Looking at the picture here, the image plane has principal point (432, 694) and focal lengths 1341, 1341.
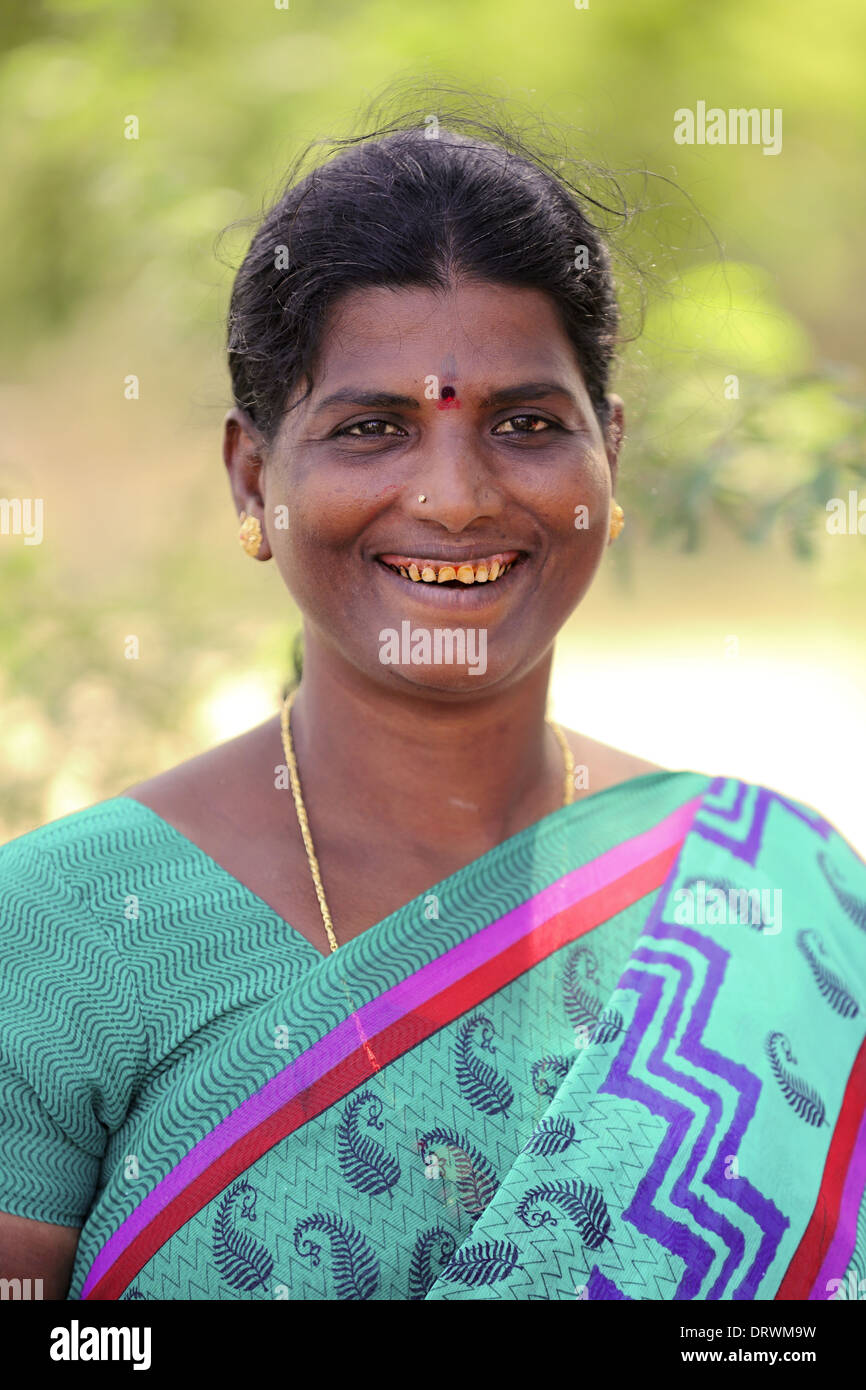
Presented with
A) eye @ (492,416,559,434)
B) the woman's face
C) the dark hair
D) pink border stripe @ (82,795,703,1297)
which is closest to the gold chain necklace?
pink border stripe @ (82,795,703,1297)

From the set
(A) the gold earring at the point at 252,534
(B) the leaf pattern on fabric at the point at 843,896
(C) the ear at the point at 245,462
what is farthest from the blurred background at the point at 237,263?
(B) the leaf pattern on fabric at the point at 843,896

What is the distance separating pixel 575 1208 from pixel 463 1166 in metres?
0.14

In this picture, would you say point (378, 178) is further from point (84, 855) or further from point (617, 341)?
point (84, 855)

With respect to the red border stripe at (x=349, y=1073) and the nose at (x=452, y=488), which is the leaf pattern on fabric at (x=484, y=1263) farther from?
the nose at (x=452, y=488)

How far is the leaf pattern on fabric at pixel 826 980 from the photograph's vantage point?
78.0 inches

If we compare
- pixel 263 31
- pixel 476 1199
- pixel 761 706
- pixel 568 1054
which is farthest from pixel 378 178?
pixel 761 706

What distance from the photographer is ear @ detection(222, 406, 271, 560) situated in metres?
1.96

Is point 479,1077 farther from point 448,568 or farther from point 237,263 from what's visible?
point 237,263

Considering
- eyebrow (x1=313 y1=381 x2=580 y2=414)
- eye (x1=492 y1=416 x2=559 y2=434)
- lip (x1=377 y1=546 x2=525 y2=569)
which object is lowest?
lip (x1=377 y1=546 x2=525 y2=569)

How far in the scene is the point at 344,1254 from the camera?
5.16 ft

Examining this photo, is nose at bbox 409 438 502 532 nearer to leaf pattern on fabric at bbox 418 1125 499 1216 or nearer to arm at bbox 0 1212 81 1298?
leaf pattern on fabric at bbox 418 1125 499 1216

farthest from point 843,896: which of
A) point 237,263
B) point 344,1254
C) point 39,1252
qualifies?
point 237,263

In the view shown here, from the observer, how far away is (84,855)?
177 cm

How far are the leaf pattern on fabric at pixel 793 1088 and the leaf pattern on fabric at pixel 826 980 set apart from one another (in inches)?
6.0
